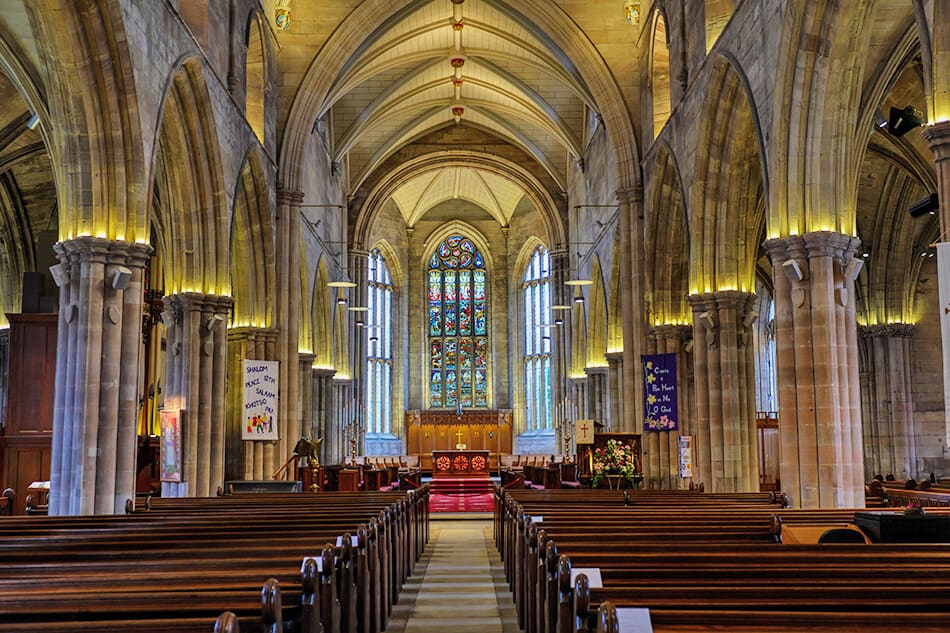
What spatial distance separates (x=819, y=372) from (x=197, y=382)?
10.5 m

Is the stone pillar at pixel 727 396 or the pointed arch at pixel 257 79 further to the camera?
the pointed arch at pixel 257 79

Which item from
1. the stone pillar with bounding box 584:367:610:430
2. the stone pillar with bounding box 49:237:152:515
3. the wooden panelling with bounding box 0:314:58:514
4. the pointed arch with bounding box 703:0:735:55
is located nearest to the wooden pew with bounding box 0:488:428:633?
the stone pillar with bounding box 49:237:152:515

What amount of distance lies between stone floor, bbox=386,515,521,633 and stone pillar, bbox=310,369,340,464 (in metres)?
17.2

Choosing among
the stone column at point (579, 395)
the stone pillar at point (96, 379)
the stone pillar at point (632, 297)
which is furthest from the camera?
the stone column at point (579, 395)

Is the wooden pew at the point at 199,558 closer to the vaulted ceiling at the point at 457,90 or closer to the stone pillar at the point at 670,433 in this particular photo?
the stone pillar at the point at 670,433

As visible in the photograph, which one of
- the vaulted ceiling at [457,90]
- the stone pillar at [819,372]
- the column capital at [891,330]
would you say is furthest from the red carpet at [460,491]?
the stone pillar at [819,372]

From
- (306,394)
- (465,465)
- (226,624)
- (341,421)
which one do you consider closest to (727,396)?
(226,624)

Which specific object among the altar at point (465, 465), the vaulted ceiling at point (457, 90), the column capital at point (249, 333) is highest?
the vaulted ceiling at point (457, 90)

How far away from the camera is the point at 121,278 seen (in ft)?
40.9

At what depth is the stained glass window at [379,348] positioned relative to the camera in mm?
41406

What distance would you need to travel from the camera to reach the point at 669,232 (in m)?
21.1

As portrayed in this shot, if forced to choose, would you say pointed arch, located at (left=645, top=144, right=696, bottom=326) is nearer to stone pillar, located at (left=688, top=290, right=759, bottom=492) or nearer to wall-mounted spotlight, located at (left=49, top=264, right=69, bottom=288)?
stone pillar, located at (left=688, top=290, right=759, bottom=492)

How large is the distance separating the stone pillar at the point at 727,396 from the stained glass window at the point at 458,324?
2694cm

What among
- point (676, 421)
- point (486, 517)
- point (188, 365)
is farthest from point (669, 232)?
point (188, 365)
